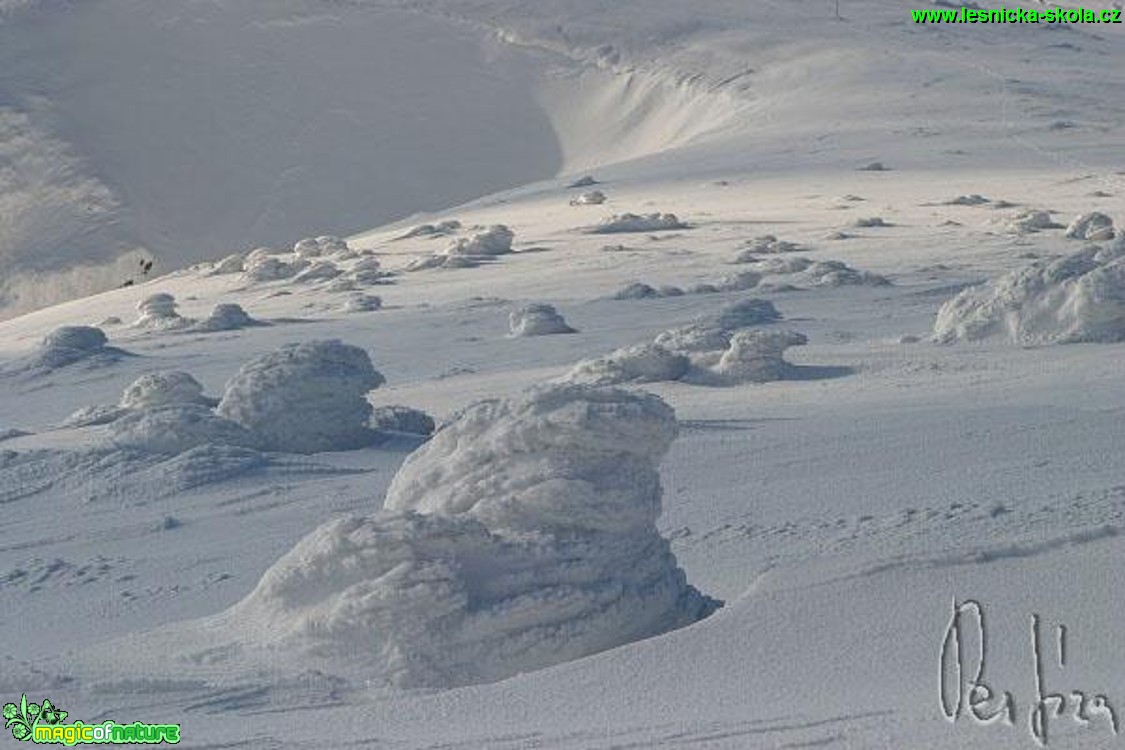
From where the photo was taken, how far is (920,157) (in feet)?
70.2

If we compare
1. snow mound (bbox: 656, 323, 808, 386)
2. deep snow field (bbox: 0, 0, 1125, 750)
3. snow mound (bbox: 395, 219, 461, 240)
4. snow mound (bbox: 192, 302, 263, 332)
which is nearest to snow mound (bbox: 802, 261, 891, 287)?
deep snow field (bbox: 0, 0, 1125, 750)

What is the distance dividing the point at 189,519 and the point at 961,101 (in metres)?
22.1

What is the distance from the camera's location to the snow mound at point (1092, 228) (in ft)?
44.6

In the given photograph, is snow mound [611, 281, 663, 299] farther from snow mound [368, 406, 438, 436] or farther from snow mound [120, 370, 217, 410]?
snow mound [368, 406, 438, 436]

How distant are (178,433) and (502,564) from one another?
9.64 ft

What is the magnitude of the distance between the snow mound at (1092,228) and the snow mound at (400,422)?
737 cm

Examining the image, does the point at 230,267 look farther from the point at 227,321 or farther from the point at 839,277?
the point at 839,277

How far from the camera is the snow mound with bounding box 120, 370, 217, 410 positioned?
818 cm

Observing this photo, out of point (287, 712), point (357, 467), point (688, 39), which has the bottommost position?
point (688, 39)

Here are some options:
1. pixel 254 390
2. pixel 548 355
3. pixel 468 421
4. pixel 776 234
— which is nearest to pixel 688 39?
pixel 776 234

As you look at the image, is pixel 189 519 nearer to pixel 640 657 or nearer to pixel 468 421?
pixel 468 421

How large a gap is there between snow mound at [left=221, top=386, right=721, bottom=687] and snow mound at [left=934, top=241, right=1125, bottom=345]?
12.5ft

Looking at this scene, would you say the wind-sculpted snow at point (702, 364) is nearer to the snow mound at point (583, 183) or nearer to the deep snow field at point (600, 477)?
the deep snow field at point (600, 477)

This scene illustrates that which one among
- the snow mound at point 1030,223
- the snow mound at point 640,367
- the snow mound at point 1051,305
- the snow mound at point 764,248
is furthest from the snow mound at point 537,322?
the snow mound at point 1030,223
